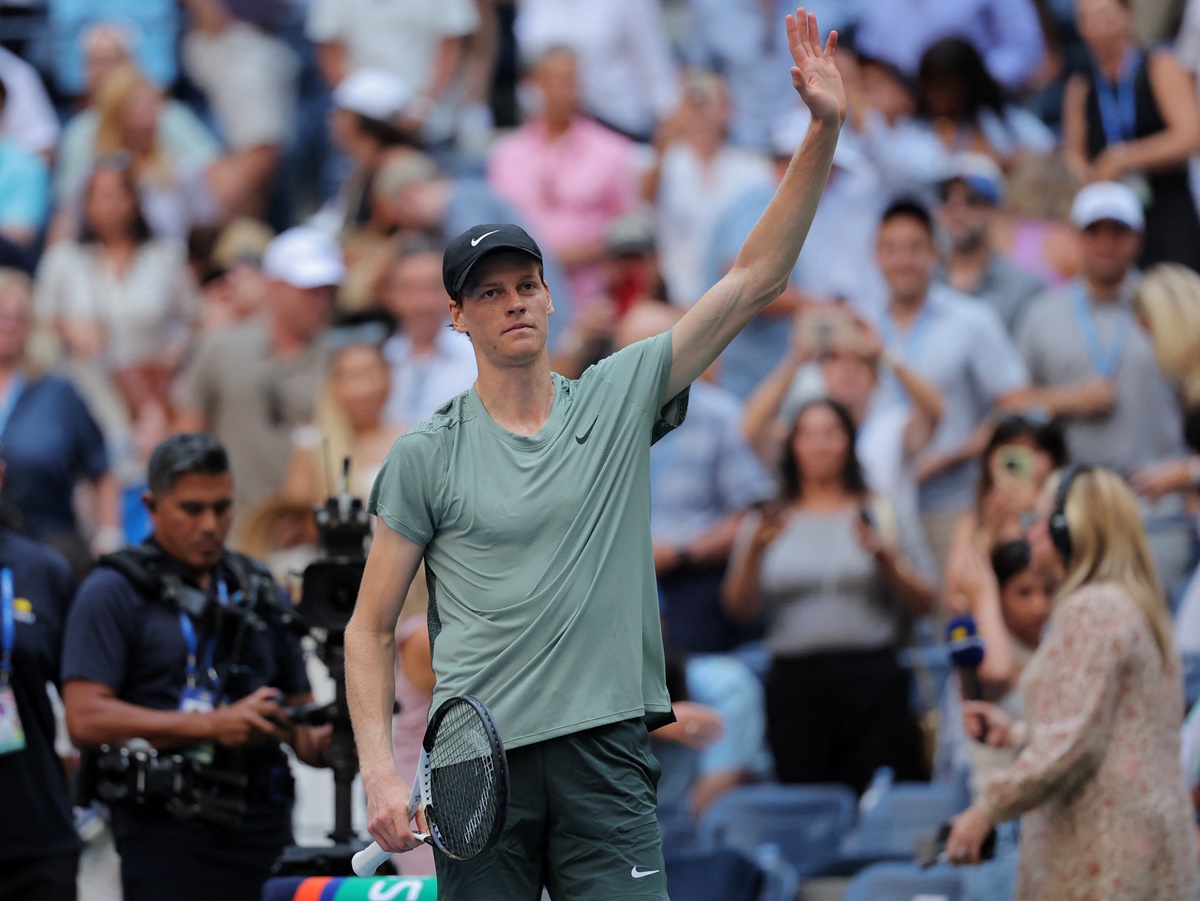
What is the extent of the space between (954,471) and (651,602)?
5.03 meters

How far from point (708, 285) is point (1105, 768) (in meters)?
5.35

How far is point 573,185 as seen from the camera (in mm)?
11102

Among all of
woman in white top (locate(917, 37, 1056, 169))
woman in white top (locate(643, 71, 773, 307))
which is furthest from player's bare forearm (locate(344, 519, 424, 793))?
woman in white top (locate(917, 37, 1056, 169))

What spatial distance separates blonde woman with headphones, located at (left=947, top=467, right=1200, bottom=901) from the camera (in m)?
5.44

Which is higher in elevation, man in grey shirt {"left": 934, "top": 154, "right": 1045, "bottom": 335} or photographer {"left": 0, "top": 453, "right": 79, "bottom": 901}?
man in grey shirt {"left": 934, "top": 154, "right": 1045, "bottom": 335}

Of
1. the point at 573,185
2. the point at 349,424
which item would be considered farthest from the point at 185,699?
the point at 573,185

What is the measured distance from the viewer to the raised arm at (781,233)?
167 inches

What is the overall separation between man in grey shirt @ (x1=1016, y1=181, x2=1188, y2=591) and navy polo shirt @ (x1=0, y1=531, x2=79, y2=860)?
15.6ft

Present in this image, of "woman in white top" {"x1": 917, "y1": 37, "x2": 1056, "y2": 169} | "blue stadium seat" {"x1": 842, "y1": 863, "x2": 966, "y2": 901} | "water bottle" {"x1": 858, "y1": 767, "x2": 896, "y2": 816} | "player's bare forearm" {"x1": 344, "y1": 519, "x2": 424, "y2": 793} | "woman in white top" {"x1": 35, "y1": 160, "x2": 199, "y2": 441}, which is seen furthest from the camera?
Result: "woman in white top" {"x1": 35, "y1": 160, "x2": 199, "y2": 441}

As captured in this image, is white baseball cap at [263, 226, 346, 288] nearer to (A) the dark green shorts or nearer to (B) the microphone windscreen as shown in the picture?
(B) the microphone windscreen

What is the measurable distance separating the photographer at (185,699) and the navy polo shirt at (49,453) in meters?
3.87

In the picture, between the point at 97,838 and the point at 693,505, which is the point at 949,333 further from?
the point at 97,838

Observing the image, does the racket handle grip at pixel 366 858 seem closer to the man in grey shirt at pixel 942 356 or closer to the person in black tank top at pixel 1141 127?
the man in grey shirt at pixel 942 356

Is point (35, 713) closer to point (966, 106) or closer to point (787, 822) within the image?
point (787, 822)
